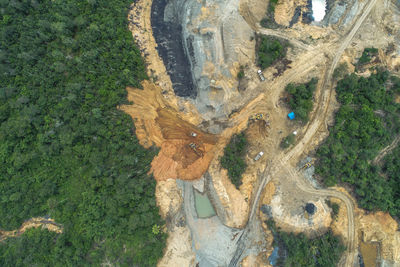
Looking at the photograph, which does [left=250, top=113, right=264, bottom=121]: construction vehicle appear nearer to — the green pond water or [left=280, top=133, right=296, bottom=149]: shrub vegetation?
[left=280, top=133, right=296, bottom=149]: shrub vegetation

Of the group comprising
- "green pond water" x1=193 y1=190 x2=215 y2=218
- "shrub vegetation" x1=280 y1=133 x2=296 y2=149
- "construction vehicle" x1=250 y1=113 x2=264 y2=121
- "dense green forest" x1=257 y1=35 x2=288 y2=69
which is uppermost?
"dense green forest" x1=257 y1=35 x2=288 y2=69

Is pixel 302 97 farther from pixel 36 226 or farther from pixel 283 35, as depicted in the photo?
pixel 36 226

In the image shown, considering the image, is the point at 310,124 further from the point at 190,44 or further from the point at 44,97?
the point at 44,97

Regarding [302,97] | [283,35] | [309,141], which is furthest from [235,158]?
[283,35]

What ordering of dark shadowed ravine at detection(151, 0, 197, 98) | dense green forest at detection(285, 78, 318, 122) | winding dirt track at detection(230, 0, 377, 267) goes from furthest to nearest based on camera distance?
dark shadowed ravine at detection(151, 0, 197, 98) → dense green forest at detection(285, 78, 318, 122) → winding dirt track at detection(230, 0, 377, 267)

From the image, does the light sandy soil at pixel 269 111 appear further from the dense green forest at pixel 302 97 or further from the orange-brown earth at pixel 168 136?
the dense green forest at pixel 302 97

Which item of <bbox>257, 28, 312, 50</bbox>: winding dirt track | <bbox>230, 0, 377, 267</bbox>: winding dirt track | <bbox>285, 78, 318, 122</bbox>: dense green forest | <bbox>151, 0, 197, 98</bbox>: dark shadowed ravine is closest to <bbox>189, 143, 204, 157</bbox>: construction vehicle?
<bbox>151, 0, 197, 98</bbox>: dark shadowed ravine
